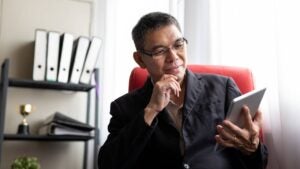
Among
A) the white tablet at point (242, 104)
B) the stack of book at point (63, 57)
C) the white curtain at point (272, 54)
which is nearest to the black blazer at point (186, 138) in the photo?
the white tablet at point (242, 104)

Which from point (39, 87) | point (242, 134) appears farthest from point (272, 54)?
point (39, 87)

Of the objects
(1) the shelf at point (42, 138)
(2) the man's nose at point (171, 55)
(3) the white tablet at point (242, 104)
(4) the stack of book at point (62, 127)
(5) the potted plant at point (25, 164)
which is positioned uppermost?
(2) the man's nose at point (171, 55)

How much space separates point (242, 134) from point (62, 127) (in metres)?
1.48

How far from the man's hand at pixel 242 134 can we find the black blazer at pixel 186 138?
0.05 meters

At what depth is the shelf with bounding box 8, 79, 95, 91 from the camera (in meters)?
2.28

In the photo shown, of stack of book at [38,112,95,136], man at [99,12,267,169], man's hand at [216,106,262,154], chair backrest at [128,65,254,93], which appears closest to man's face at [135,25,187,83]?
man at [99,12,267,169]

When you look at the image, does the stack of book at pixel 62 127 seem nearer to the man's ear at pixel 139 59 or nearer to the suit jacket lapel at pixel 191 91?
the man's ear at pixel 139 59

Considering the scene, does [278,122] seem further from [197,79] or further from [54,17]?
[54,17]

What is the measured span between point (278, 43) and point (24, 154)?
69.1 inches

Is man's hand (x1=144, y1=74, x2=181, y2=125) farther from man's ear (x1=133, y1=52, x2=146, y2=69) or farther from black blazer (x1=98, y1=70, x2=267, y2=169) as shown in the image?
man's ear (x1=133, y1=52, x2=146, y2=69)

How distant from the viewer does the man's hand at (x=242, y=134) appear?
1.01 metres

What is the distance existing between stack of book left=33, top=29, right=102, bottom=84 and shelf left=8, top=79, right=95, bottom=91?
0.03 meters

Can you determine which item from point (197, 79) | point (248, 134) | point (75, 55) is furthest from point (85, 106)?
point (248, 134)

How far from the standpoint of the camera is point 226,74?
1402mm
